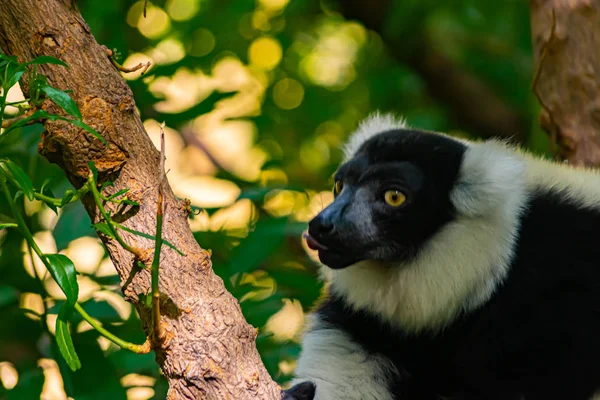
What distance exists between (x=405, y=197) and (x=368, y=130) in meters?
0.63

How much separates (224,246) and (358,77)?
2926 mm

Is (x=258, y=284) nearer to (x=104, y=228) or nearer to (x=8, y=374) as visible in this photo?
(x=8, y=374)

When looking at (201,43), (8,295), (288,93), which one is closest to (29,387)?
(8,295)

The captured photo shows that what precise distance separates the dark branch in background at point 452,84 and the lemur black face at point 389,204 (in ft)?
11.8

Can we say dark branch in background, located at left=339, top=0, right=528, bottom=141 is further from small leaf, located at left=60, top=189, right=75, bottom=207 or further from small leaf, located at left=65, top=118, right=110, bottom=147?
small leaf, located at left=60, top=189, right=75, bottom=207

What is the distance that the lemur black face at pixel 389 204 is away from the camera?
2.82 m

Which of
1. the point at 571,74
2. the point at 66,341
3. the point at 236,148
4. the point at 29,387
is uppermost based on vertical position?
the point at 66,341

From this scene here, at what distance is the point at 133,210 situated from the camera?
2.15 m

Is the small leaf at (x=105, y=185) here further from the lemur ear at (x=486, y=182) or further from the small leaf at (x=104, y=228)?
the lemur ear at (x=486, y=182)

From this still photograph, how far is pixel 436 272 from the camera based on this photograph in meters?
2.89

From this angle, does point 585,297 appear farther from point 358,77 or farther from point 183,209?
point 358,77

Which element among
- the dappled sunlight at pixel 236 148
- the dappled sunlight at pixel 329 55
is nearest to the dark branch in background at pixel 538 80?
the dappled sunlight at pixel 236 148

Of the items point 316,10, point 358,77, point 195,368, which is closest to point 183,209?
point 195,368

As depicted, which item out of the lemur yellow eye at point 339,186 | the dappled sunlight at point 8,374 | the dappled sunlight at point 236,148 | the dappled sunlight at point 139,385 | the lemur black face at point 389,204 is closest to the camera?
the lemur black face at point 389,204
